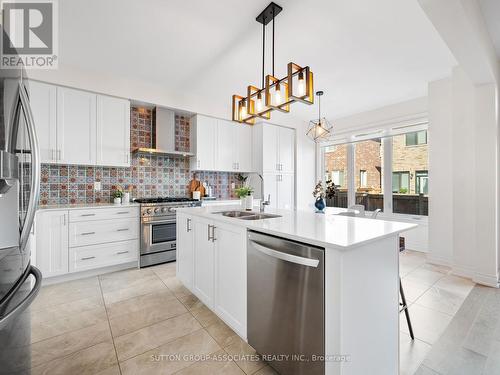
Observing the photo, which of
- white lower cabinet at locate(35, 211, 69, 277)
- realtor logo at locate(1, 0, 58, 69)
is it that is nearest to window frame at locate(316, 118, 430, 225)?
realtor logo at locate(1, 0, 58, 69)

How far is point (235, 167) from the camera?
4.65 meters

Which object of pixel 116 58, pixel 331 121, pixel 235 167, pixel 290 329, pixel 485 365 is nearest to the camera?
pixel 290 329

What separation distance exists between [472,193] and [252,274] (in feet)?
10.5

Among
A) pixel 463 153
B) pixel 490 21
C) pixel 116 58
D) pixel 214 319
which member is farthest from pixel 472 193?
pixel 116 58

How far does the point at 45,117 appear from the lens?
2924 mm

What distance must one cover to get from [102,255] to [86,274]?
11.7 inches

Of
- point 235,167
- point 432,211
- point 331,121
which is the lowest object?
point 432,211

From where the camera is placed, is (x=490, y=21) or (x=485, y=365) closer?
(x=485, y=365)

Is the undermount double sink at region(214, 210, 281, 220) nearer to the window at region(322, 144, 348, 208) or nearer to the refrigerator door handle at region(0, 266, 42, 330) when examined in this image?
the refrigerator door handle at region(0, 266, 42, 330)

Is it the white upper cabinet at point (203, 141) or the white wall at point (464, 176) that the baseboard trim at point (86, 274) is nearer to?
the white upper cabinet at point (203, 141)

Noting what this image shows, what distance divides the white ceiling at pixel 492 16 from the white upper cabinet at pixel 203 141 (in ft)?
11.8

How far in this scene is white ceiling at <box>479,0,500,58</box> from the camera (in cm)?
210

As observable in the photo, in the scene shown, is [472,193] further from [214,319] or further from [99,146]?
[99,146]

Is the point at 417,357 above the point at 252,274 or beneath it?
beneath
